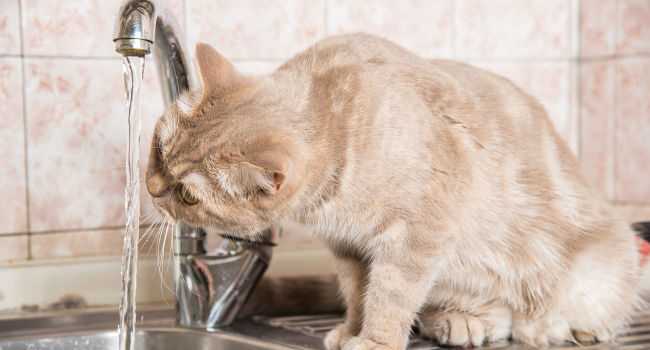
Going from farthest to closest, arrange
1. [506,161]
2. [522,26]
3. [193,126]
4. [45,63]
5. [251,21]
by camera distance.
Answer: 1. [522,26]
2. [251,21]
3. [45,63]
4. [506,161]
5. [193,126]

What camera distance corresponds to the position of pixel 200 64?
118 centimetres

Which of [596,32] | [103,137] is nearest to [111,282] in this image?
[103,137]

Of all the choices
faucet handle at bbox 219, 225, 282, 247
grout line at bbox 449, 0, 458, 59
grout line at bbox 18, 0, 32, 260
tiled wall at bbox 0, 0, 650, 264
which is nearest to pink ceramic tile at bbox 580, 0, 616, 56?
tiled wall at bbox 0, 0, 650, 264

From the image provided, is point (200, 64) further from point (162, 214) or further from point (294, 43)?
point (294, 43)

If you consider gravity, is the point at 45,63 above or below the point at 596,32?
below

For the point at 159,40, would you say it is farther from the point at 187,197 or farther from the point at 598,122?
the point at 598,122

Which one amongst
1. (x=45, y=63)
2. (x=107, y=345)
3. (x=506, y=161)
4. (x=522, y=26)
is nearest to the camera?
(x=506, y=161)

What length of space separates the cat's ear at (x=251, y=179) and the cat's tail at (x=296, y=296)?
1.54 ft

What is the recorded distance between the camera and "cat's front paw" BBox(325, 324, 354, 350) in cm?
122

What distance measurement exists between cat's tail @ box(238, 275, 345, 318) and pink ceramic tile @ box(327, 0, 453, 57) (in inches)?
24.6

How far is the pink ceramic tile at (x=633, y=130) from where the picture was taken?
1882 millimetres

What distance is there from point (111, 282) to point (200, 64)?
619mm

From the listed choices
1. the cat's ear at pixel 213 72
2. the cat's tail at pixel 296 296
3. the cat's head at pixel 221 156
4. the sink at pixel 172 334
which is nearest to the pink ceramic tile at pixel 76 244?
the sink at pixel 172 334

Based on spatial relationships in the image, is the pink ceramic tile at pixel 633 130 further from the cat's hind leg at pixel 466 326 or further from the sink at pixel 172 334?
the cat's hind leg at pixel 466 326
